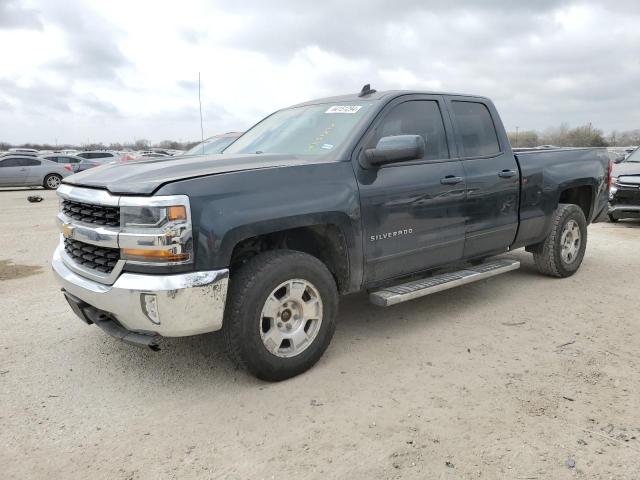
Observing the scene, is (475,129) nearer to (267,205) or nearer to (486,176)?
(486,176)

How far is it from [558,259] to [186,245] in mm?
4337

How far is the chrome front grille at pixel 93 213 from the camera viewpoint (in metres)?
3.12

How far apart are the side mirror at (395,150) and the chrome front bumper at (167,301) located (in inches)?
54.4

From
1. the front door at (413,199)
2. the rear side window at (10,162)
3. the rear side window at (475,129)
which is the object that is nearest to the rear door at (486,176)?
the rear side window at (475,129)

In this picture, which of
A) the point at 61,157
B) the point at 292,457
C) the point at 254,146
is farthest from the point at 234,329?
the point at 61,157

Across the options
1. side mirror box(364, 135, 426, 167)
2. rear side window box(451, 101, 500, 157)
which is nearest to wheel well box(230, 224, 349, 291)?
side mirror box(364, 135, 426, 167)

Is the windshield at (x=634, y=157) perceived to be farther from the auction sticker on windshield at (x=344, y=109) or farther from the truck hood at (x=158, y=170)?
the truck hood at (x=158, y=170)

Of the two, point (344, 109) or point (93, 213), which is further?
point (344, 109)

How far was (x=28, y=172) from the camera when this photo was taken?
808 inches

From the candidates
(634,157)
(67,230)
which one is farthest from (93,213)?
(634,157)

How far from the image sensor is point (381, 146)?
369 centimetres

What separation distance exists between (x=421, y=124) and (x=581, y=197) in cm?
296

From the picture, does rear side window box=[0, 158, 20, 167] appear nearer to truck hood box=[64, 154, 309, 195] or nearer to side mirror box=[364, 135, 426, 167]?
truck hood box=[64, 154, 309, 195]

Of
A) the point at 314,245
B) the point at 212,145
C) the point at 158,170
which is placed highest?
the point at 212,145
